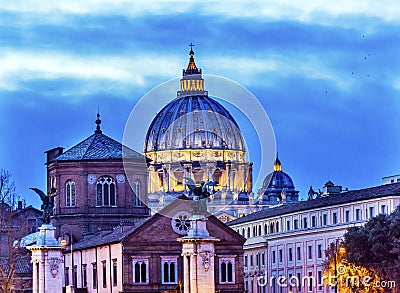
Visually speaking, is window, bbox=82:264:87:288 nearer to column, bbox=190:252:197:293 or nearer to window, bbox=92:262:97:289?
window, bbox=92:262:97:289

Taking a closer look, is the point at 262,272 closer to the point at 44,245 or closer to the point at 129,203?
the point at 129,203

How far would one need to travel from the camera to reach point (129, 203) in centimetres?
13325

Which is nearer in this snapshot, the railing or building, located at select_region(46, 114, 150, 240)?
building, located at select_region(46, 114, 150, 240)

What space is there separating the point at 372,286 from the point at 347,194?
103 feet

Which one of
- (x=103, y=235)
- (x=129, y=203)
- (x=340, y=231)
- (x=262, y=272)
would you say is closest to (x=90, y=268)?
(x=103, y=235)

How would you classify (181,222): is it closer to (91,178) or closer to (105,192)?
(105,192)

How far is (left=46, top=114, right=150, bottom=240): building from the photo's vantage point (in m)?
132

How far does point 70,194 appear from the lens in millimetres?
133125

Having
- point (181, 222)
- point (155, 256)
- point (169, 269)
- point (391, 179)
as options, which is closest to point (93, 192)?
point (181, 222)

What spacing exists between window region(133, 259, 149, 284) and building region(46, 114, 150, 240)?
44.5 feet

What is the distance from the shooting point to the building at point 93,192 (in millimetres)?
132375

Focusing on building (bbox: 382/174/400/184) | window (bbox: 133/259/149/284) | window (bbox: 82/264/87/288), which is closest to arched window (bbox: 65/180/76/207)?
window (bbox: 82/264/87/288)

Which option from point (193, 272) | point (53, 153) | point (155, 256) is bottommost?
point (193, 272)
